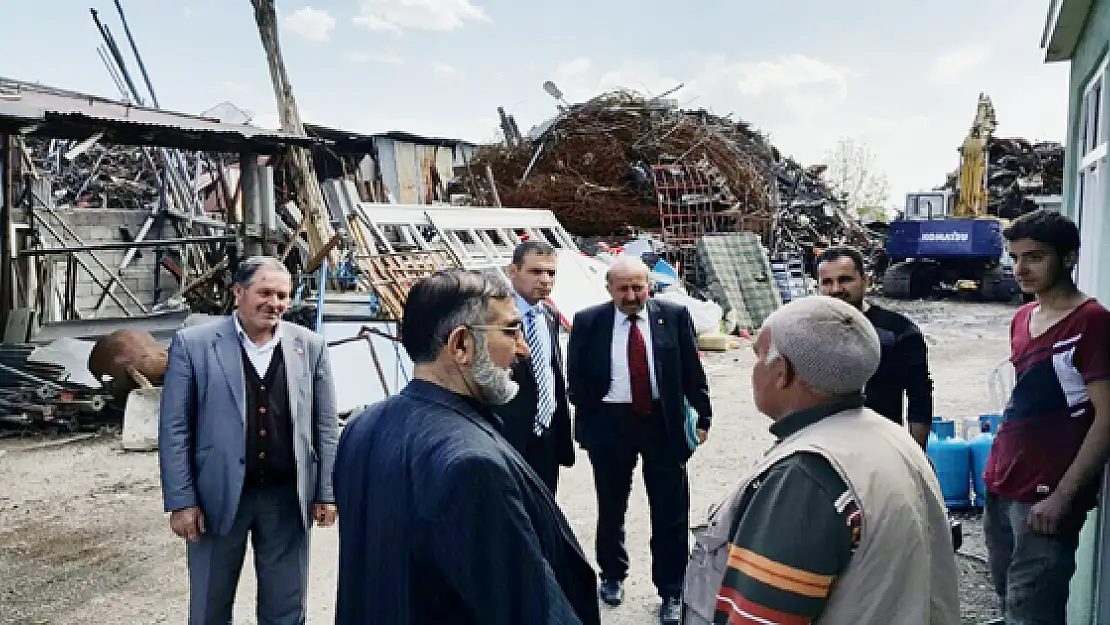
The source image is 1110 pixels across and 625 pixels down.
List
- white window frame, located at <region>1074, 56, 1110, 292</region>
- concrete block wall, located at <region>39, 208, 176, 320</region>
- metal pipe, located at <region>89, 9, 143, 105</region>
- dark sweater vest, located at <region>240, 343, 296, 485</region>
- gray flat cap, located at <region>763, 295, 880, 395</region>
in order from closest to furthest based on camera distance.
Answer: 1. gray flat cap, located at <region>763, 295, 880, 395</region>
2. dark sweater vest, located at <region>240, 343, 296, 485</region>
3. white window frame, located at <region>1074, 56, 1110, 292</region>
4. concrete block wall, located at <region>39, 208, 176, 320</region>
5. metal pipe, located at <region>89, 9, 143, 105</region>

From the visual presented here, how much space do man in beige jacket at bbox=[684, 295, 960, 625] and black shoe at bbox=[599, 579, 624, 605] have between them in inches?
105

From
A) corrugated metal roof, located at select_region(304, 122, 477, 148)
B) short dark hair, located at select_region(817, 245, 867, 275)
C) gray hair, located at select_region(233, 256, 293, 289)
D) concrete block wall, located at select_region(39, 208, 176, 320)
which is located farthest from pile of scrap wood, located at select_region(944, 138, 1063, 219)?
gray hair, located at select_region(233, 256, 293, 289)

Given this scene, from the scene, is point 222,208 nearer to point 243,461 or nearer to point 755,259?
point 755,259

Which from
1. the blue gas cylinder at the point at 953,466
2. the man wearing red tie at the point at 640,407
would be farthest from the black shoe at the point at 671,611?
the blue gas cylinder at the point at 953,466

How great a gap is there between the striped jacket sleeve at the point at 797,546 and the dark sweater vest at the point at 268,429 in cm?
218

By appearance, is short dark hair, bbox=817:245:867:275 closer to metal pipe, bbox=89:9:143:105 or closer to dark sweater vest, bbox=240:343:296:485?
dark sweater vest, bbox=240:343:296:485

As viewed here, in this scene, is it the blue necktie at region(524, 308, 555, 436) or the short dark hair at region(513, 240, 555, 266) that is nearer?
the blue necktie at region(524, 308, 555, 436)

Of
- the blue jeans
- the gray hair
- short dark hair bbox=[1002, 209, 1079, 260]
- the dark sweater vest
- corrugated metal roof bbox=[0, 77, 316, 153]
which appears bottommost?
the blue jeans

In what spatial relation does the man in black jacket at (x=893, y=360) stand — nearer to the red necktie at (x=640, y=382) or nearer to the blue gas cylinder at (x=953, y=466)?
the red necktie at (x=640, y=382)

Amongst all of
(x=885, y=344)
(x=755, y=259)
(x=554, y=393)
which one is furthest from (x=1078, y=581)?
(x=755, y=259)

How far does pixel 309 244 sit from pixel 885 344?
9584 millimetres

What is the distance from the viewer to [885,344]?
3.78 meters

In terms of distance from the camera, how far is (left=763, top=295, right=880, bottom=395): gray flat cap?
68.4 inches

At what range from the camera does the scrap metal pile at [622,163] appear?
1844cm
